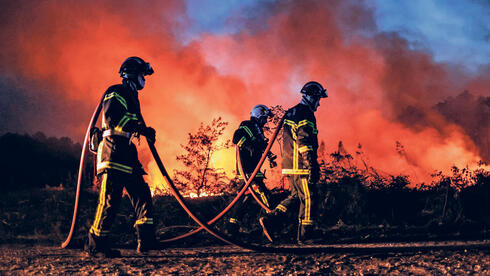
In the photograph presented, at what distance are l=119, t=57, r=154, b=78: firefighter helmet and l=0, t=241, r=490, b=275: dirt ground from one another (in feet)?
6.80

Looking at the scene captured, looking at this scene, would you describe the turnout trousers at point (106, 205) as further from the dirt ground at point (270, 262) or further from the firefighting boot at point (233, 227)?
the firefighting boot at point (233, 227)

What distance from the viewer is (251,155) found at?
22.6 feet

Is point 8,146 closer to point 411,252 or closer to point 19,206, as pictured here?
point 19,206

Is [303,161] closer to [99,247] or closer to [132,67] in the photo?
[132,67]

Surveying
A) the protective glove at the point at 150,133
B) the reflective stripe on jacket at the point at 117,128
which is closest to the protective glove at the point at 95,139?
the reflective stripe on jacket at the point at 117,128

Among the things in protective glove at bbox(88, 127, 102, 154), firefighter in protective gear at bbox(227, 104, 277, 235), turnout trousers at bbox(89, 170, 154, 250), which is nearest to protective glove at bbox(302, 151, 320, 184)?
firefighter in protective gear at bbox(227, 104, 277, 235)

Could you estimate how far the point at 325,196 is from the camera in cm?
777

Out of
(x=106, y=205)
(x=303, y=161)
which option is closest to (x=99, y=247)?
(x=106, y=205)

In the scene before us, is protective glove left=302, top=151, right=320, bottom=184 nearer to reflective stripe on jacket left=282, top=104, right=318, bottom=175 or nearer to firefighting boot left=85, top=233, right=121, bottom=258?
reflective stripe on jacket left=282, top=104, right=318, bottom=175

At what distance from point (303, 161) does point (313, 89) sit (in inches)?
42.0

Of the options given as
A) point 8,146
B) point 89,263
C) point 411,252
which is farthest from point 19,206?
point 8,146

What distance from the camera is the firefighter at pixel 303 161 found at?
5371 millimetres

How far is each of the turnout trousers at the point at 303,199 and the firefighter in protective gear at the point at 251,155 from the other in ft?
2.80

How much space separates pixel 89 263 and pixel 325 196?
189 inches
